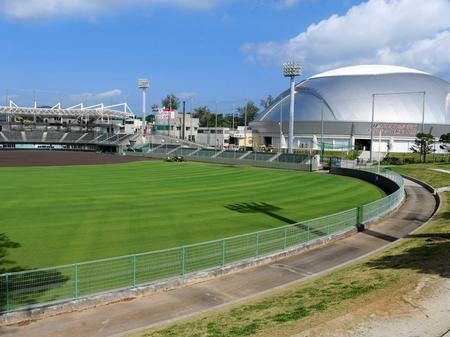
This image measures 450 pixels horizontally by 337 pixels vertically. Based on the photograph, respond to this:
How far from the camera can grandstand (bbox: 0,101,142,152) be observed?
135625 millimetres

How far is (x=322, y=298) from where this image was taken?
506 inches

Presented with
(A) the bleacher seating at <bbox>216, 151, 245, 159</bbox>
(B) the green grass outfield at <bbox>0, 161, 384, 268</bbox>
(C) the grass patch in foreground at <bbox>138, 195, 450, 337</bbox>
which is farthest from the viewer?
(A) the bleacher seating at <bbox>216, 151, 245, 159</bbox>

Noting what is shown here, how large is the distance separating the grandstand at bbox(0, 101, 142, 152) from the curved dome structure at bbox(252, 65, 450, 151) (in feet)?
158

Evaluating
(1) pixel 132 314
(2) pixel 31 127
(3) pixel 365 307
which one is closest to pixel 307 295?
(3) pixel 365 307

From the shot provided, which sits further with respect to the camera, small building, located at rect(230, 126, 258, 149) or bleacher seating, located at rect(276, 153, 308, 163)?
small building, located at rect(230, 126, 258, 149)

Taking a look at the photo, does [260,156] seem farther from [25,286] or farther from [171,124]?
[171,124]

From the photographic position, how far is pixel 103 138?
476 ft

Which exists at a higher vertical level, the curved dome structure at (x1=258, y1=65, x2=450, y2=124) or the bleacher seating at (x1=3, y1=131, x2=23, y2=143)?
the curved dome structure at (x1=258, y1=65, x2=450, y2=124)

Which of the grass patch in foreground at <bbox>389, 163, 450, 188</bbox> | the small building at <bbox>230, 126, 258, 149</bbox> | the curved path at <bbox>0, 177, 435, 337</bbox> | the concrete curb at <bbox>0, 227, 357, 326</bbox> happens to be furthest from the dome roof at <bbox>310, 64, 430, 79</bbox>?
the concrete curb at <bbox>0, 227, 357, 326</bbox>

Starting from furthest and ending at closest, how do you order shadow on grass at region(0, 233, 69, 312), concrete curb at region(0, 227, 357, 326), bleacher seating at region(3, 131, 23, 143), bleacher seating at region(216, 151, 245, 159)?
bleacher seating at region(3, 131, 23, 143) → bleacher seating at region(216, 151, 245, 159) → shadow on grass at region(0, 233, 69, 312) → concrete curb at region(0, 227, 357, 326)

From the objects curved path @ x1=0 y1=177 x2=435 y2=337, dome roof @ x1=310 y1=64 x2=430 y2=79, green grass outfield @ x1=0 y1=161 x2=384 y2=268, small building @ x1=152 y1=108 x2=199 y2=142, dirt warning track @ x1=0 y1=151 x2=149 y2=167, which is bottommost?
dirt warning track @ x1=0 y1=151 x2=149 y2=167

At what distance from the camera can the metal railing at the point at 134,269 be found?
14.2 metres

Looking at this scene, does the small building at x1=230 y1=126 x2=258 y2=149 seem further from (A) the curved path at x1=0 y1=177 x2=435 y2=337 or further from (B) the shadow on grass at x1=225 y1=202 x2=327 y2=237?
(A) the curved path at x1=0 y1=177 x2=435 y2=337

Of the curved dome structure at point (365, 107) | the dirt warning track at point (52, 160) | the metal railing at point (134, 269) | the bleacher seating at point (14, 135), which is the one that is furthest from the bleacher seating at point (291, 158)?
the bleacher seating at point (14, 135)
